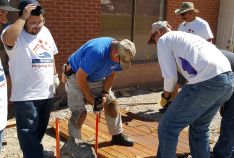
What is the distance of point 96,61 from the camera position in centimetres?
411

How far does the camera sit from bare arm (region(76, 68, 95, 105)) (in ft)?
13.7

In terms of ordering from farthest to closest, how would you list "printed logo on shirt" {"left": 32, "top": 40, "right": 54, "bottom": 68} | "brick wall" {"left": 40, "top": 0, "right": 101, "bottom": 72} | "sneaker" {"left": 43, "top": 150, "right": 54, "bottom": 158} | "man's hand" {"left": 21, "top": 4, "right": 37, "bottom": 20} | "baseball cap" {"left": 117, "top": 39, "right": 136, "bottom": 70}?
"brick wall" {"left": 40, "top": 0, "right": 101, "bottom": 72} → "sneaker" {"left": 43, "top": 150, "right": 54, "bottom": 158} → "baseball cap" {"left": 117, "top": 39, "right": 136, "bottom": 70} → "printed logo on shirt" {"left": 32, "top": 40, "right": 54, "bottom": 68} → "man's hand" {"left": 21, "top": 4, "right": 37, "bottom": 20}

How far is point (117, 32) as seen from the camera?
840cm

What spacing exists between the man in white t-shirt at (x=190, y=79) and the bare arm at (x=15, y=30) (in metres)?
1.38

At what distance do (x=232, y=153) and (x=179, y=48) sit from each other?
1.78 m

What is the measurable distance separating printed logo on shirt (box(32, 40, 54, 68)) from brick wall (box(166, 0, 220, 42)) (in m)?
5.77

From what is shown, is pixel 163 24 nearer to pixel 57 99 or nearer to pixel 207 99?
pixel 207 99

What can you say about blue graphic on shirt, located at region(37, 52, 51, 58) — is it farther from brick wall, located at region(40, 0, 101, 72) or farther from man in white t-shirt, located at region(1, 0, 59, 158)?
brick wall, located at region(40, 0, 101, 72)

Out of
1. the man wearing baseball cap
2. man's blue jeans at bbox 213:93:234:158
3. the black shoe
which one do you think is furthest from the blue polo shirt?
man's blue jeans at bbox 213:93:234:158

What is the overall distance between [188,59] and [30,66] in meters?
1.63

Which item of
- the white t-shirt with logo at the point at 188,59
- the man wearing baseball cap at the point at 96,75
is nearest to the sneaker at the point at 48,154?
the man wearing baseball cap at the point at 96,75

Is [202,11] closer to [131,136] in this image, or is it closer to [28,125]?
[131,136]

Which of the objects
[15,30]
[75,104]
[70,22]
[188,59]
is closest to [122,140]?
[75,104]

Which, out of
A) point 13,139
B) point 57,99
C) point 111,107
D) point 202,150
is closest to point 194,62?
point 202,150
